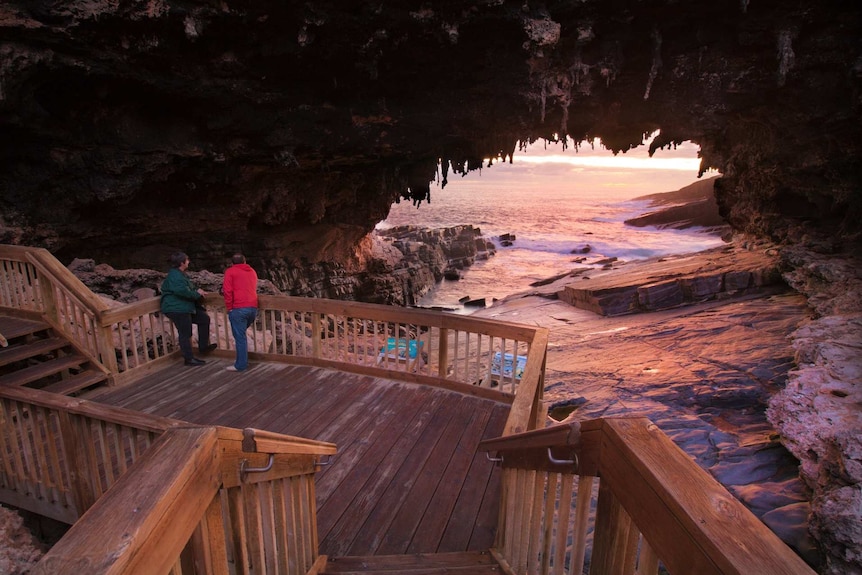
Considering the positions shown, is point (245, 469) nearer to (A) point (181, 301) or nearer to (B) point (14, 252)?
(A) point (181, 301)

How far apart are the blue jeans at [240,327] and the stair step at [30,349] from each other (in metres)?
2.26

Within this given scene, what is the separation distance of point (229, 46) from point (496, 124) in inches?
276

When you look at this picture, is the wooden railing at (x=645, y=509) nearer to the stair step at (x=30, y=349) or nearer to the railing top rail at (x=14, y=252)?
the stair step at (x=30, y=349)

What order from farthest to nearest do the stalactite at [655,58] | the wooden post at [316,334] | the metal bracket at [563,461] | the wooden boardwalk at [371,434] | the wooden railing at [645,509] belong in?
1. the stalactite at [655,58]
2. the wooden post at [316,334]
3. the wooden boardwalk at [371,434]
4. the metal bracket at [563,461]
5. the wooden railing at [645,509]

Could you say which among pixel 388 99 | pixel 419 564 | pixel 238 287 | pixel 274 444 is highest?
pixel 388 99

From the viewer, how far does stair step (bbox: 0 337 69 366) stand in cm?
586

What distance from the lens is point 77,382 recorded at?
5.88 metres

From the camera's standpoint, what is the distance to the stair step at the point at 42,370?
5.70 metres

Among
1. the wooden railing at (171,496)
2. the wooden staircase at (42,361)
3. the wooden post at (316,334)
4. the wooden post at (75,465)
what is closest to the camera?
the wooden railing at (171,496)

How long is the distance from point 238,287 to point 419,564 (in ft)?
15.2

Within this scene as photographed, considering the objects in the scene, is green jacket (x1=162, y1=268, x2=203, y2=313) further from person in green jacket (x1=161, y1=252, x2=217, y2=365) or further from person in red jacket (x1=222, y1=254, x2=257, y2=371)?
person in red jacket (x1=222, y1=254, x2=257, y2=371)

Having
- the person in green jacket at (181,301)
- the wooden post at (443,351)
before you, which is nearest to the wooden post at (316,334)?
the person in green jacket at (181,301)

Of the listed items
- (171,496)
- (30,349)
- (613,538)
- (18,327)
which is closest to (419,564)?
(613,538)

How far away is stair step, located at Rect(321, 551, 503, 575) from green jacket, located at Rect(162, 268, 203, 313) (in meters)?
4.58
